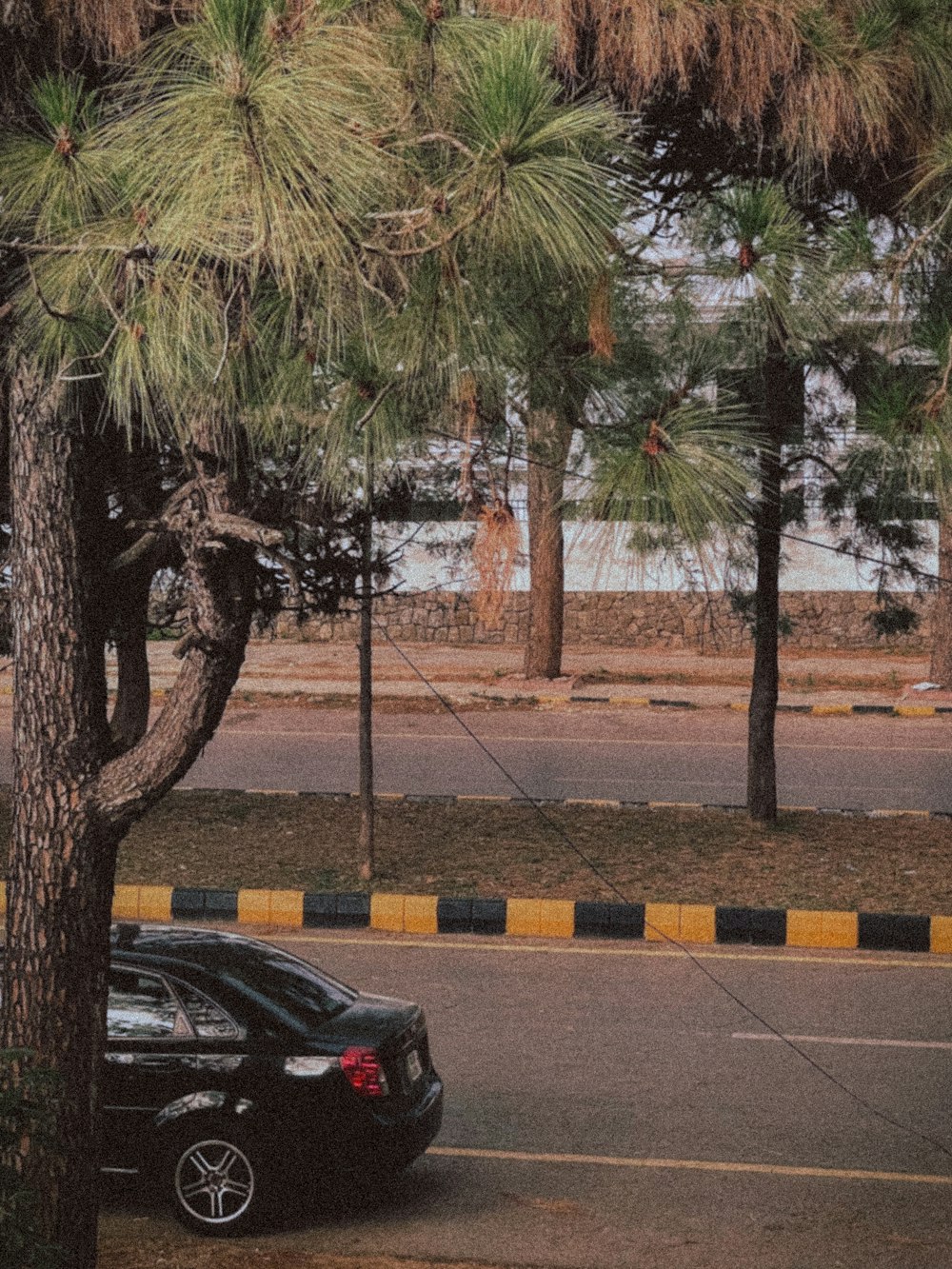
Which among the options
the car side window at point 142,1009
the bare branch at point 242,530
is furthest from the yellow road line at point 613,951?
the bare branch at point 242,530

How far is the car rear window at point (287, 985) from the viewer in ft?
21.9

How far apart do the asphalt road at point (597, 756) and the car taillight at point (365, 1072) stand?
27.2 ft

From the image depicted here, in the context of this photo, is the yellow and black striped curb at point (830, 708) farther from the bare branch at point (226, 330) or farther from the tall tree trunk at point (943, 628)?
the bare branch at point (226, 330)

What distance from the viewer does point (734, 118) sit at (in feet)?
21.0

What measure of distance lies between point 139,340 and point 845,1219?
13.3ft

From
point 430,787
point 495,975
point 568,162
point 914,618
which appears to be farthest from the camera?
point 430,787

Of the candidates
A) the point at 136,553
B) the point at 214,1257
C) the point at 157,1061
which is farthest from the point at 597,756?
the point at 136,553

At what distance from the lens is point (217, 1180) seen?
248 inches

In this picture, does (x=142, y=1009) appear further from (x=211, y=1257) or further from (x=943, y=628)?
(x=943, y=628)

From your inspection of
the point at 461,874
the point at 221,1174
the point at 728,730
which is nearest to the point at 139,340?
the point at 221,1174

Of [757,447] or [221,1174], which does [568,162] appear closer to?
[757,447]

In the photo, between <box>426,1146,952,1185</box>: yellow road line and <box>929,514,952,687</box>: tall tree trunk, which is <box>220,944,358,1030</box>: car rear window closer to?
<box>426,1146,952,1185</box>: yellow road line

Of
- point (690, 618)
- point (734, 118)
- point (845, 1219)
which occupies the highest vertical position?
point (734, 118)

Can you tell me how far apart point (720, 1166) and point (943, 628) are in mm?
15064
